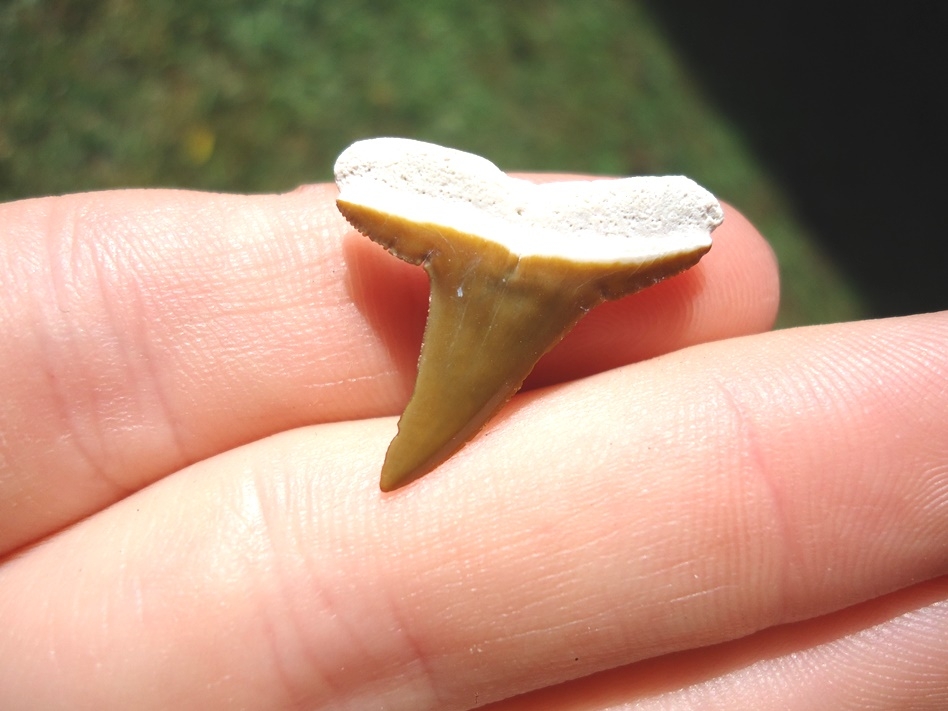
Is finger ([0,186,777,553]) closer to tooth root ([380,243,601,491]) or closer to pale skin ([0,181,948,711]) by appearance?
pale skin ([0,181,948,711])

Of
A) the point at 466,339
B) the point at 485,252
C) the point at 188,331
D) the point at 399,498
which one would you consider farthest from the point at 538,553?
the point at 188,331

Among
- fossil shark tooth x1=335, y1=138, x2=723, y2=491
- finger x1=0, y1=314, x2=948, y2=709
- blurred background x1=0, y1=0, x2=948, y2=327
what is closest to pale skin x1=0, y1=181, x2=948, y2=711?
finger x1=0, y1=314, x2=948, y2=709

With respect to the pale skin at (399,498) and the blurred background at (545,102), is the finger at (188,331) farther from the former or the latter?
the blurred background at (545,102)

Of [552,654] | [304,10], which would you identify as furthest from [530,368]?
[304,10]

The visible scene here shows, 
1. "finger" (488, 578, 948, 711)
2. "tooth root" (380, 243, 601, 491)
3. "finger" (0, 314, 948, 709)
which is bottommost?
"finger" (488, 578, 948, 711)

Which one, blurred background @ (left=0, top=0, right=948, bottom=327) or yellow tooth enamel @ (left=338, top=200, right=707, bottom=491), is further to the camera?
blurred background @ (left=0, top=0, right=948, bottom=327)

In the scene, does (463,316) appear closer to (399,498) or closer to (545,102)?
(399,498)
